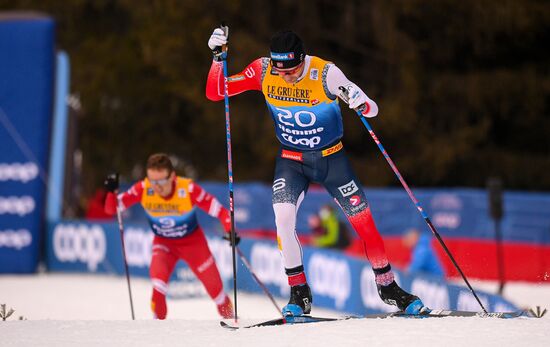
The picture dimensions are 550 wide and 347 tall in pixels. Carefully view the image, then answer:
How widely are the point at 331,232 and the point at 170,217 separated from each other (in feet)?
26.3

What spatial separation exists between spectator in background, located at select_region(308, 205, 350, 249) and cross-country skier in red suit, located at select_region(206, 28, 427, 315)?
1033 centimetres

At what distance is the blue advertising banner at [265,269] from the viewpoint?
1311 centimetres

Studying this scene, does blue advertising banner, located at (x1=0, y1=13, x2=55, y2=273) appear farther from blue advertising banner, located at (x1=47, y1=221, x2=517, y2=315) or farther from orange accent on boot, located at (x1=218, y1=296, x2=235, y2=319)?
orange accent on boot, located at (x1=218, y1=296, x2=235, y2=319)

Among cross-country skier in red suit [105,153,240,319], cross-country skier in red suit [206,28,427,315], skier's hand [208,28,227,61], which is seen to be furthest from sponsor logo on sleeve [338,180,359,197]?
cross-country skier in red suit [105,153,240,319]

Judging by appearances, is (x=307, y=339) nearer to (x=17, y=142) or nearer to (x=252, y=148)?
(x=17, y=142)

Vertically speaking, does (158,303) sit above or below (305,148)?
below

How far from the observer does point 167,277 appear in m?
12.0

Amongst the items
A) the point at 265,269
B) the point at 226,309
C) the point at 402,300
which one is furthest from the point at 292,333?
the point at 265,269

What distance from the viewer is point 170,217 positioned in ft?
39.2

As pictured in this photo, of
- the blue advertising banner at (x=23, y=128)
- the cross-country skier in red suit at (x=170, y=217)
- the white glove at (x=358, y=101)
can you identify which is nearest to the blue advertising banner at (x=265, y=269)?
the blue advertising banner at (x=23, y=128)

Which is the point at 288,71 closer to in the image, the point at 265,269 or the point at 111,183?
the point at 111,183

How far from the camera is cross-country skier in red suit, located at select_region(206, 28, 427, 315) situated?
895 centimetres

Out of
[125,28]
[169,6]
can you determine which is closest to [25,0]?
[125,28]

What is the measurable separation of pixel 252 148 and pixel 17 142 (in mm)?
11327
